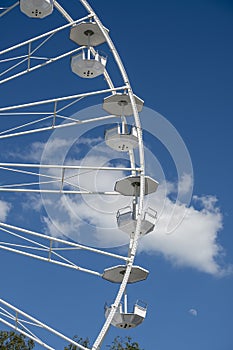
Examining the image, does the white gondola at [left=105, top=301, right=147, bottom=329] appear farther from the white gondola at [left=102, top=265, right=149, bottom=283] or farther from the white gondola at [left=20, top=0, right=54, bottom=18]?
the white gondola at [left=20, top=0, right=54, bottom=18]

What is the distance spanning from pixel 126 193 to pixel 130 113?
240 cm

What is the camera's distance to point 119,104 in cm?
1934

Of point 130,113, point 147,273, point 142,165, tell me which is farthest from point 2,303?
point 130,113

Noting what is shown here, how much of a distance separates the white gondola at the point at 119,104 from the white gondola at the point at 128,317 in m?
5.51

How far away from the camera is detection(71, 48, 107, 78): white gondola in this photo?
1900 cm

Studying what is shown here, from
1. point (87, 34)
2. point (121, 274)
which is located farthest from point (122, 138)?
point (121, 274)

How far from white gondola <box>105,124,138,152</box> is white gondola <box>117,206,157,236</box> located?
1846mm

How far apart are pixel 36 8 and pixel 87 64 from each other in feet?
6.53

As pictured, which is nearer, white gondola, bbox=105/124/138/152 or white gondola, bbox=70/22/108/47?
white gondola, bbox=105/124/138/152

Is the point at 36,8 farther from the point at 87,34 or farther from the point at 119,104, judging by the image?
the point at 119,104

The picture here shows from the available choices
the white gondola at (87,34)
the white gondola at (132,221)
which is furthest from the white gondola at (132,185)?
the white gondola at (87,34)

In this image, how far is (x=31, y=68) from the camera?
17891mm

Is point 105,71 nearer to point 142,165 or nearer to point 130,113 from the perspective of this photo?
point 130,113

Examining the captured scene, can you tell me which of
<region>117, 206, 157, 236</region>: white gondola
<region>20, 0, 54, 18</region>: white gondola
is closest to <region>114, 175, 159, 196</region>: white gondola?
<region>117, 206, 157, 236</region>: white gondola
